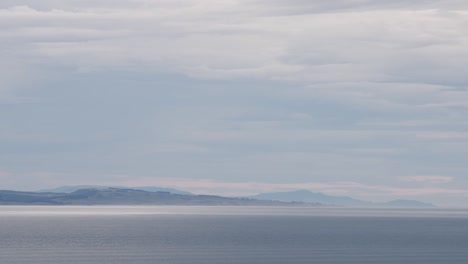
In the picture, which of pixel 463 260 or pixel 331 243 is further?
pixel 331 243

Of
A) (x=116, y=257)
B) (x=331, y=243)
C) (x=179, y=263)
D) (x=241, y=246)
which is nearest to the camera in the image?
(x=179, y=263)

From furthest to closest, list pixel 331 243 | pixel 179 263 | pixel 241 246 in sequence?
pixel 331 243 < pixel 241 246 < pixel 179 263

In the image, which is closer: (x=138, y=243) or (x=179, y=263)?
(x=179, y=263)

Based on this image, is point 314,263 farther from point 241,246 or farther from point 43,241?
point 43,241

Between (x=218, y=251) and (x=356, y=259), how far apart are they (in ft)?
53.9

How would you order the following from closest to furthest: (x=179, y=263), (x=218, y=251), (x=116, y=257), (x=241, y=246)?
1. (x=179, y=263)
2. (x=116, y=257)
3. (x=218, y=251)
4. (x=241, y=246)

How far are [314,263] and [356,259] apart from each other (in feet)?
19.8

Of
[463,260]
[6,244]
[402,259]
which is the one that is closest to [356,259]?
[402,259]

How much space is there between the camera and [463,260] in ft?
280

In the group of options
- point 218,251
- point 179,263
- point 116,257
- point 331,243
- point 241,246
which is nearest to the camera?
point 179,263

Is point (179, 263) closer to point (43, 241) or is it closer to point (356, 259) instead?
point (356, 259)

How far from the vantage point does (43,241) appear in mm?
109938

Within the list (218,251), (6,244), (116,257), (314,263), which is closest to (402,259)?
(314,263)

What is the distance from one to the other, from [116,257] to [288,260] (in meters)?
16.2
